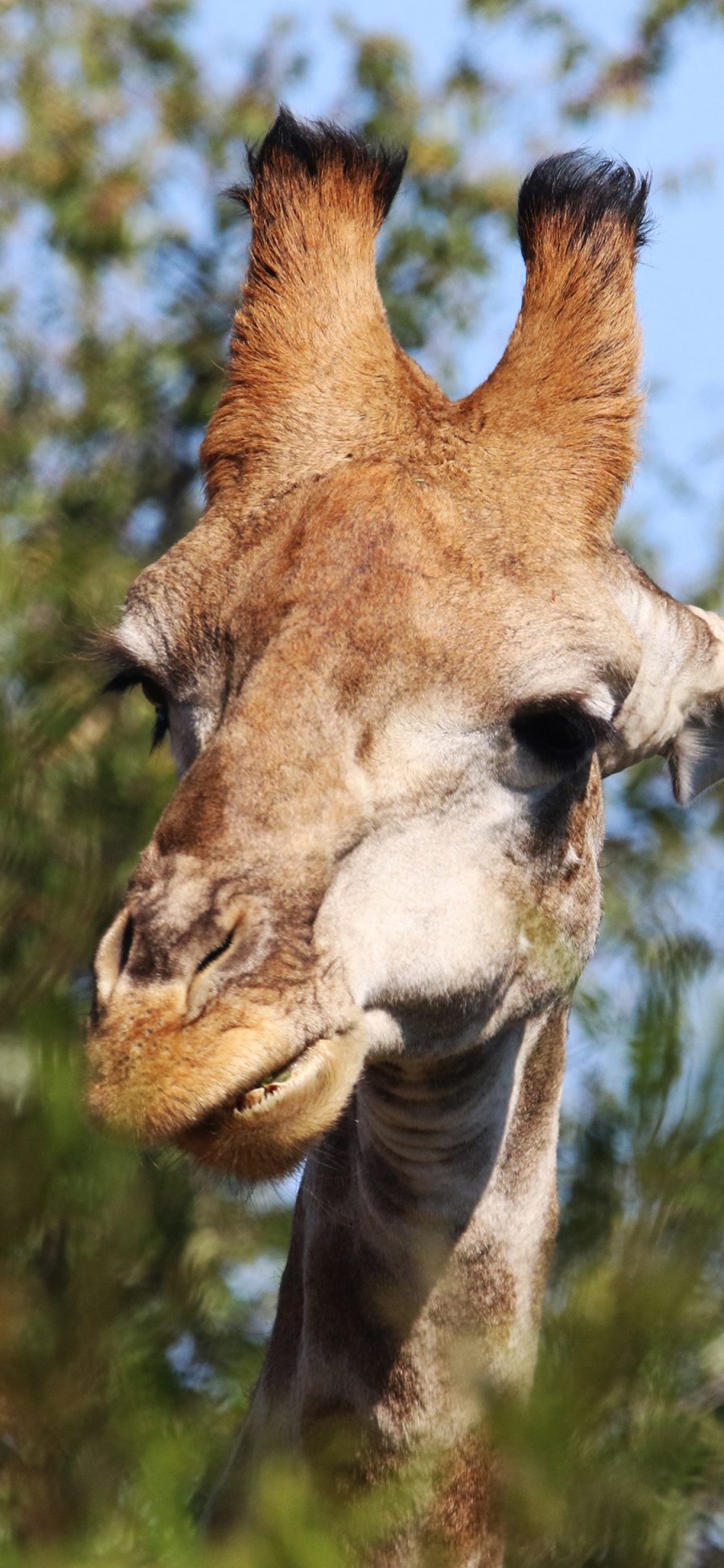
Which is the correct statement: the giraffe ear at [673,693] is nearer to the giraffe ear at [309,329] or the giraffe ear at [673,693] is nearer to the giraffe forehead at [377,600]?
the giraffe forehead at [377,600]

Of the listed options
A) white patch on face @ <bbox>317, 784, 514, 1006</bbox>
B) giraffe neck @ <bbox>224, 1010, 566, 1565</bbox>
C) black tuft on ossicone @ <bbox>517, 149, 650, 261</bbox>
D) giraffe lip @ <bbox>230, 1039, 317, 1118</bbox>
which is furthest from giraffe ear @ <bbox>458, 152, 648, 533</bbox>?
giraffe lip @ <bbox>230, 1039, 317, 1118</bbox>

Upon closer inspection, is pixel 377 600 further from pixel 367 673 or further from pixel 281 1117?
pixel 281 1117

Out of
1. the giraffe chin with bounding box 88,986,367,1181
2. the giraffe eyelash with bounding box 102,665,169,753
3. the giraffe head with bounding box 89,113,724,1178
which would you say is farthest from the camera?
the giraffe eyelash with bounding box 102,665,169,753

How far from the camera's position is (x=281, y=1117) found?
2.46 metres

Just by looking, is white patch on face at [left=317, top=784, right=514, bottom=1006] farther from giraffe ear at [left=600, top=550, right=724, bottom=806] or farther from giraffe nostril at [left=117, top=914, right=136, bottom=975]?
giraffe ear at [left=600, top=550, right=724, bottom=806]

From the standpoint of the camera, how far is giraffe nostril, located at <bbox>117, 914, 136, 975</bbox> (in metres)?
2.41

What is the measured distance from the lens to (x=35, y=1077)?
1.14m

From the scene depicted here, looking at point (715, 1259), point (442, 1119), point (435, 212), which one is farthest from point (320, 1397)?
point (435, 212)

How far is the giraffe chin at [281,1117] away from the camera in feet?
7.68

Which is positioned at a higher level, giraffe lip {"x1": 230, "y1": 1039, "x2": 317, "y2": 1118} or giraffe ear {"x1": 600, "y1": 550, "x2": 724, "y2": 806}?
giraffe ear {"x1": 600, "y1": 550, "x2": 724, "y2": 806}

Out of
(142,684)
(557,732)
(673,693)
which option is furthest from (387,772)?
(673,693)

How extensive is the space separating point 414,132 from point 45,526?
133 inches

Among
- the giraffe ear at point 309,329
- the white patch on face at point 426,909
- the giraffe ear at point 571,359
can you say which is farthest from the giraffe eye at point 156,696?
the giraffe ear at point 571,359

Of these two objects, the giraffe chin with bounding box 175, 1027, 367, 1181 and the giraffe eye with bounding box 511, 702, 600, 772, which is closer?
the giraffe chin with bounding box 175, 1027, 367, 1181
